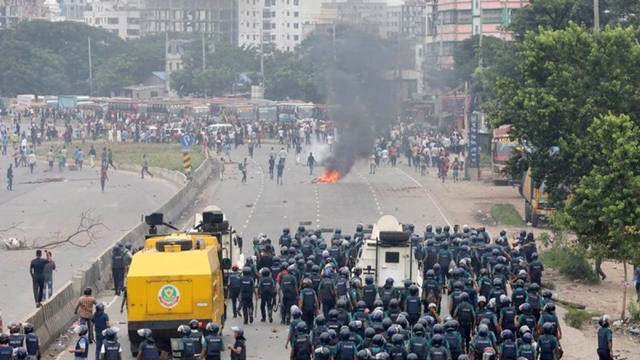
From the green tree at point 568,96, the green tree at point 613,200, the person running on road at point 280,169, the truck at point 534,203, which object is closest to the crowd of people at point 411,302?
the green tree at point 613,200

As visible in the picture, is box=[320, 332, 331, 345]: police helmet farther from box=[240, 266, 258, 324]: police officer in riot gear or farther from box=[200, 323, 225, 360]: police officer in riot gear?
box=[240, 266, 258, 324]: police officer in riot gear

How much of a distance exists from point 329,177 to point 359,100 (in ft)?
20.8

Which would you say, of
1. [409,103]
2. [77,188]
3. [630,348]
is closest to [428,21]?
[409,103]

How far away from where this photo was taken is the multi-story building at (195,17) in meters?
177

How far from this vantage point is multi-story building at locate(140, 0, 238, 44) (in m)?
177

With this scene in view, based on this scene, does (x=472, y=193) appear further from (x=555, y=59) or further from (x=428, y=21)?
(x=428, y=21)

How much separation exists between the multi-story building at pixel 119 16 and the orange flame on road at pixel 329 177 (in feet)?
440

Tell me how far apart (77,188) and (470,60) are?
36.5 metres

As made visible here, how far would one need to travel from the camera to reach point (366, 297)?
2336 centimetres

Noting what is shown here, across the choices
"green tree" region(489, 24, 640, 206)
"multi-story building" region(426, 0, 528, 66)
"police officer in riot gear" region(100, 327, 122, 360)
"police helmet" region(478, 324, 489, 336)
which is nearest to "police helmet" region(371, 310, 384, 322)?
"police helmet" region(478, 324, 489, 336)

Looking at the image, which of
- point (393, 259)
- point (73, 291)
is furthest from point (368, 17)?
point (73, 291)

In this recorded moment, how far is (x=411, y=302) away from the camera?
22.8 meters

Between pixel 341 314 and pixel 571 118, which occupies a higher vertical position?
pixel 571 118

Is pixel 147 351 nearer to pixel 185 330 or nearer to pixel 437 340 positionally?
pixel 185 330
